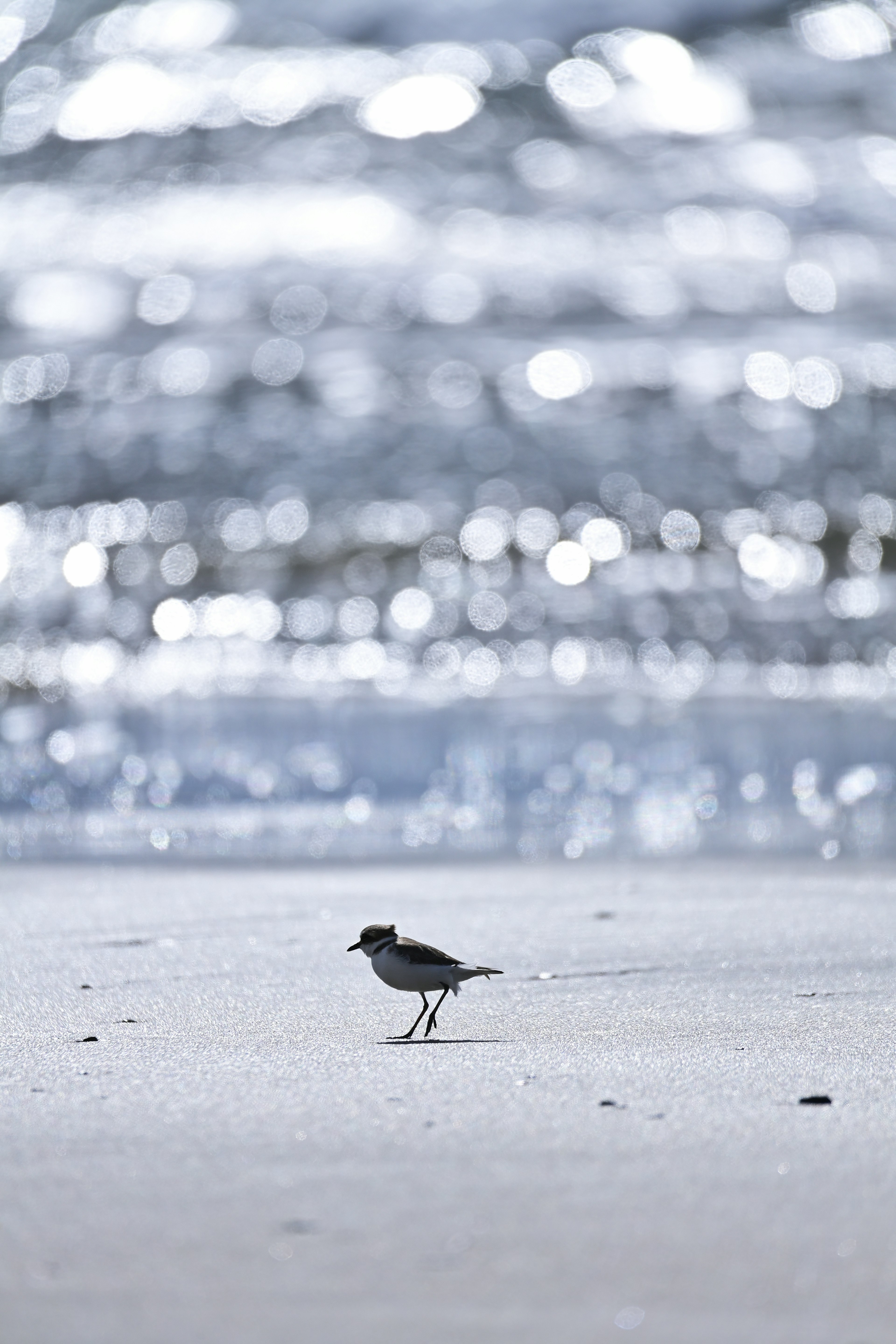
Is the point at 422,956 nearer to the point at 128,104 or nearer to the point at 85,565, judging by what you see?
the point at 85,565

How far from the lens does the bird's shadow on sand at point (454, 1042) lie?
8.33 feet

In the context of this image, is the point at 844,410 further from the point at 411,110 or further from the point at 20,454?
the point at 411,110

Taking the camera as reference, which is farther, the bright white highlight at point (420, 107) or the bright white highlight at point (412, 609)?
the bright white highlight at point (420, 107)

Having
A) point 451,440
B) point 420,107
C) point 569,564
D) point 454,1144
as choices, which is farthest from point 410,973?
point 420,107

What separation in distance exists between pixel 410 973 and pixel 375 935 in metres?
0.13

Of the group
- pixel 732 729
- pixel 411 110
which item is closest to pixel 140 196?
pixel 411 110

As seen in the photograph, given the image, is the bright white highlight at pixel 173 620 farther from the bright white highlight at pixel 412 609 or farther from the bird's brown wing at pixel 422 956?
the bird's brown wing at pixel 422 956

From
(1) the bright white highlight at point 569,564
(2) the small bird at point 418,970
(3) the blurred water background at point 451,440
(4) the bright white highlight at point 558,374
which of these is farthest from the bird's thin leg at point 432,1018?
(4) the bright white highlight at point 558,374

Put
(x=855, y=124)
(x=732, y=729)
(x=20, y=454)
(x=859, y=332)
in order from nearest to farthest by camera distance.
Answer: (x=732, y=729) < (x=20, y=454) < (x=859, y=332) < (x=855, y=124)

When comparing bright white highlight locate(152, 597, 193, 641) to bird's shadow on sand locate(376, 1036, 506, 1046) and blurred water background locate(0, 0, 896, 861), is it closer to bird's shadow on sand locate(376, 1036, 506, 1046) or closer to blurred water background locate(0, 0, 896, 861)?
blurred water background locate(0, 0, 896, 861)

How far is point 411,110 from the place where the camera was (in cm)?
2114

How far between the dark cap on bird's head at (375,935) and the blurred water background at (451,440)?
268 cm

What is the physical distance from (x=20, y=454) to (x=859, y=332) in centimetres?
747

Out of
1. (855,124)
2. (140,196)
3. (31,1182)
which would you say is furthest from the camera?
(855,124)
